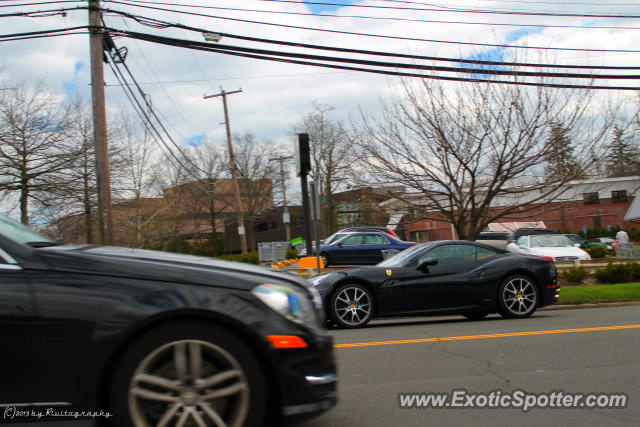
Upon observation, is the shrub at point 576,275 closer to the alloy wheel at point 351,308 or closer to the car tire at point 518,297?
the car tire at point 518,297

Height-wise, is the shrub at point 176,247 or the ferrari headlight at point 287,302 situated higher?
the shrub at point 176,247

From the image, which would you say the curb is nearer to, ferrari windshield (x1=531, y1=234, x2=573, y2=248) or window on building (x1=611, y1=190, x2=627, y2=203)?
ferrari windshield (x1=531, y1=234, x2=573, y2=248)

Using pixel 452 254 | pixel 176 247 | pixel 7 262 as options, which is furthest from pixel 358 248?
pixel 176 247

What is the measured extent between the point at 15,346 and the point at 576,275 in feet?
50.5

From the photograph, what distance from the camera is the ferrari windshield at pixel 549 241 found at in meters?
19.3

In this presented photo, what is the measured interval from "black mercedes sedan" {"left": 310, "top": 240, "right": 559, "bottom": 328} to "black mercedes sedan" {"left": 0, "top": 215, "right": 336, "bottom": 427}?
5480 millimetres

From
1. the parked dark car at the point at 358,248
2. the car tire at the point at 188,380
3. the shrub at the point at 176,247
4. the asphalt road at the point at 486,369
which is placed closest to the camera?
the car tire at the point at 188,380

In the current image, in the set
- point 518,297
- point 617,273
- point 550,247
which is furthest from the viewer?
point 550,247

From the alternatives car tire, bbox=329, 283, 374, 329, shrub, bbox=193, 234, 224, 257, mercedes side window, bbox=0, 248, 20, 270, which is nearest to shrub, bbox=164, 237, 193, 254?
shrub, bbox=193, 234, 224, 257

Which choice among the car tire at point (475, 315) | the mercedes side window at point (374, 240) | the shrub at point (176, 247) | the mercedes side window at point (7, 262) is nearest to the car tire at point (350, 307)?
the car tire at point (475, 315)

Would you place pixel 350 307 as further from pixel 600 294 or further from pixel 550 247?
pixel 550 247

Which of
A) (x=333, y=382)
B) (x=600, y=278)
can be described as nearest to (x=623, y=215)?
(x=600, y=278)

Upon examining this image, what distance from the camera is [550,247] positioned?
752 inches

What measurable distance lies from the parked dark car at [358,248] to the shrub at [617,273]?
788 centimetres
